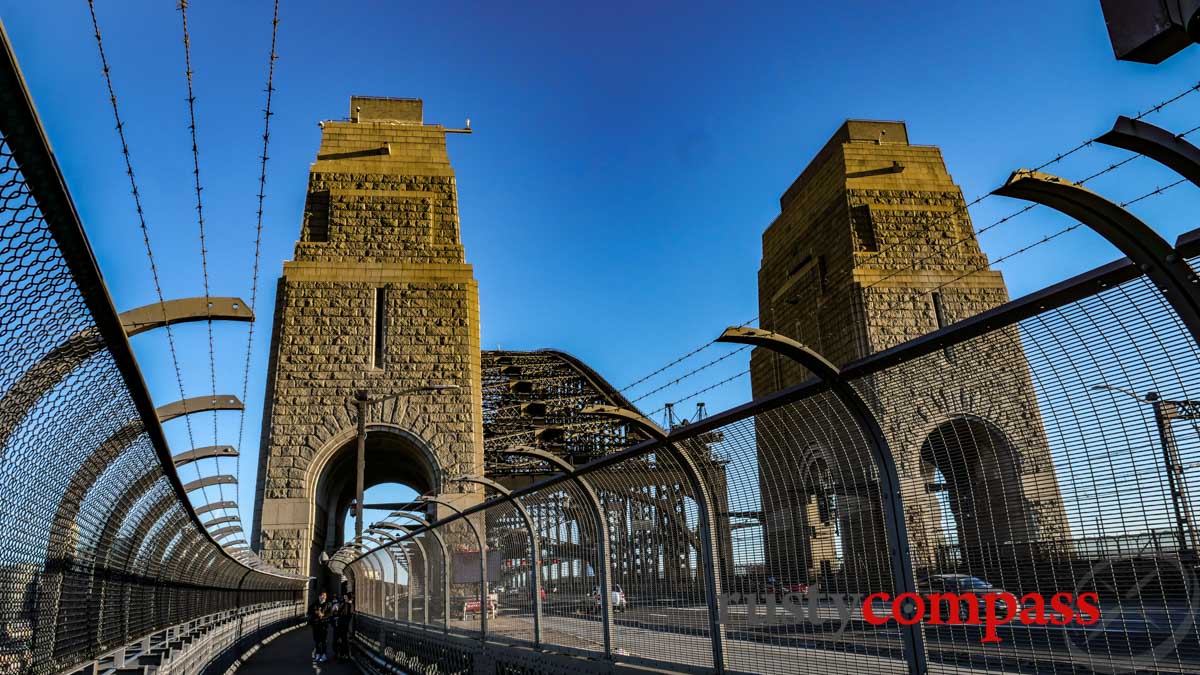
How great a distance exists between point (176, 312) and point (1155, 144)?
8804 mm

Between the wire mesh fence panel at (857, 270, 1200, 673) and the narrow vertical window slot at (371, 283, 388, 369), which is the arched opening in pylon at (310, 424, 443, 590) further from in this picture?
the wire mesh fence panel at (857, 270, 1200, 673)

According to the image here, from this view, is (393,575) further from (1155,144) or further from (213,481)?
(1155,144)

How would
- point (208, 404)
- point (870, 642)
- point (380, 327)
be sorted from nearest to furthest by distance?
point (870, 642), point (208, 404), point (380, 327)

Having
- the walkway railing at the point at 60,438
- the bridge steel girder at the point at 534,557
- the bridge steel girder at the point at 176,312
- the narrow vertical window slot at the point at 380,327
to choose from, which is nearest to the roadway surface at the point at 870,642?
the bridge steel girder at the point at 534,557

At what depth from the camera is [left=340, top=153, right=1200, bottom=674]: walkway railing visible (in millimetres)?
3584

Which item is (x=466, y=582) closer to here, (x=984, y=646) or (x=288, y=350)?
(x=984, y=646)

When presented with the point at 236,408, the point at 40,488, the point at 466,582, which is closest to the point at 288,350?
the point at 236,408

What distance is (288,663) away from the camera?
16.6 metres

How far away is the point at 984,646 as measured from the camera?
4.27m

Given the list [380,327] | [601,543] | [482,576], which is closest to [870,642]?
[601,543]

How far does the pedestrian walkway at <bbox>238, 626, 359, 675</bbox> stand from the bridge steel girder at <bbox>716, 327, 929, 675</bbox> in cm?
1274

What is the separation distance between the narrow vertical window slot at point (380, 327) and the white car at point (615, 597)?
73.6 ft

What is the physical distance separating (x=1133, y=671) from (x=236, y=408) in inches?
504

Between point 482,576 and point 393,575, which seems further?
point 393,575
